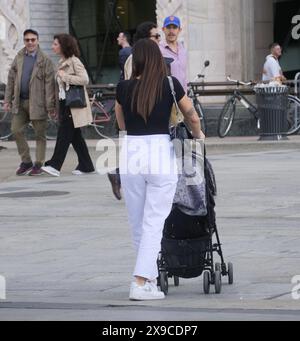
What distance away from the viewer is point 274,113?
22.2 metres

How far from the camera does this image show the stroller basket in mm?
8609

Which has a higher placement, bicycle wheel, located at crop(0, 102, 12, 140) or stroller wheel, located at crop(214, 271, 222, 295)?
stroller wheel, located at crop(214, 271, 222, 295)

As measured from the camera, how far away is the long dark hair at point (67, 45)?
16547 millimetres

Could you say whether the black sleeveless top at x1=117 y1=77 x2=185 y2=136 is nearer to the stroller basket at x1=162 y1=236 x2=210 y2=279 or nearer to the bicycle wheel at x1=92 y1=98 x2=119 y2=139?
the stroller basket at x1=162 y1=236 x2=210 y2=279

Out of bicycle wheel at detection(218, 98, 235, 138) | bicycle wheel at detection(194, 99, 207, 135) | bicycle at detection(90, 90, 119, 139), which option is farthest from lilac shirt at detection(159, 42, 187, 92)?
bicycle at detection(90, 90, 119, 139)

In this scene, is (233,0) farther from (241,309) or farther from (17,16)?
(241,309)

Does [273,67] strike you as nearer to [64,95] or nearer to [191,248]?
[64,95]

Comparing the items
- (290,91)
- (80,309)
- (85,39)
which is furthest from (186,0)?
(80,309)

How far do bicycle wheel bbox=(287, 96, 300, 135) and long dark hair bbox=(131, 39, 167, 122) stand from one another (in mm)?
14512

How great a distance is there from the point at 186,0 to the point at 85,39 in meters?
5.65

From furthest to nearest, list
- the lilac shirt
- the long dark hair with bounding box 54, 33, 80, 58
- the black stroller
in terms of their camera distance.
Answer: the long dark hair with bounding box 54, 33, 80, 58 → the lilac shirt → the black stroller
